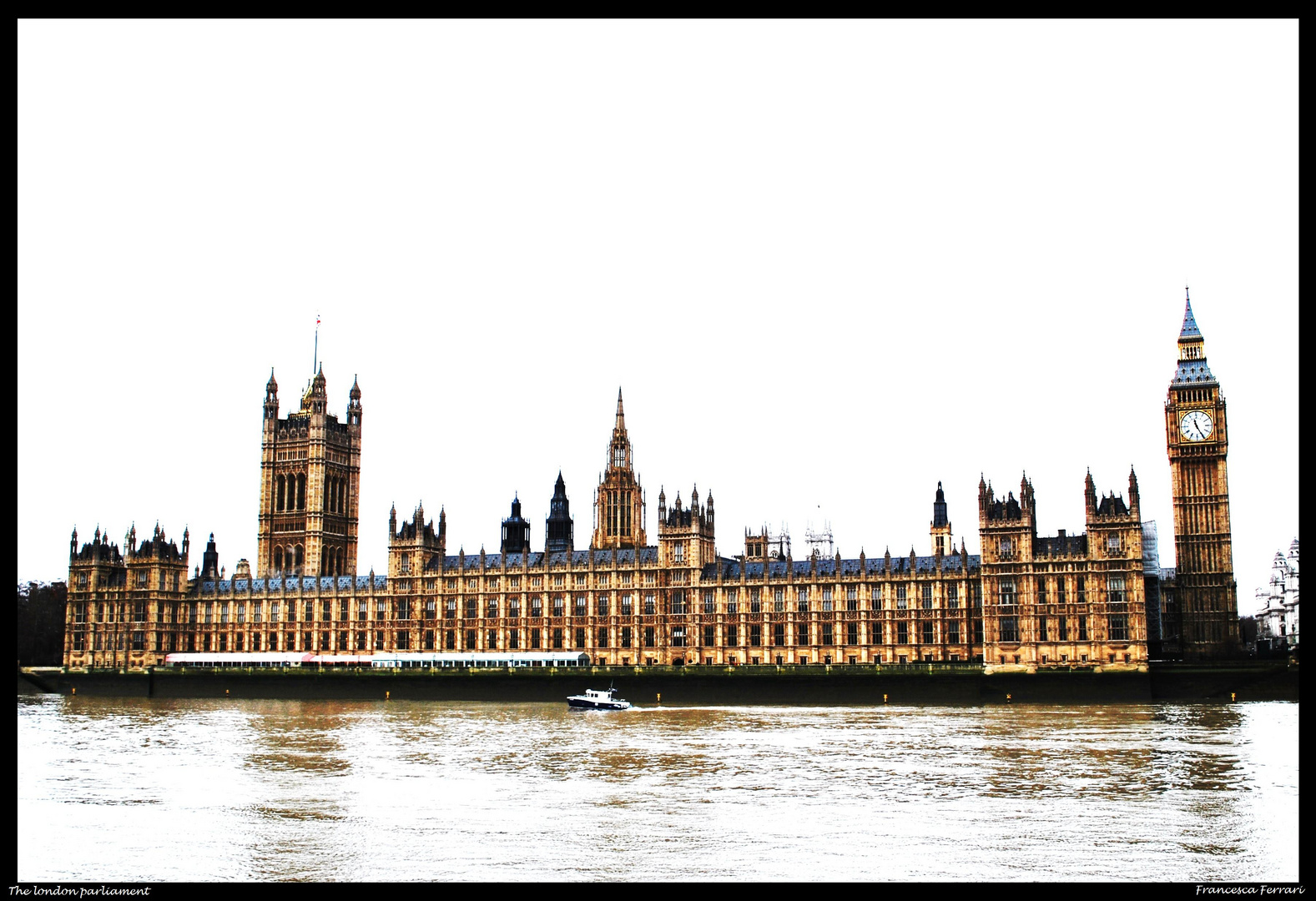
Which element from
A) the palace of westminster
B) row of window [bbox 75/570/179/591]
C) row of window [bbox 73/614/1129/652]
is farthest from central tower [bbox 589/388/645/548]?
row of window [bbox 75/570/179/591]

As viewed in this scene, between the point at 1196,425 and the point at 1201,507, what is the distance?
8482 mm

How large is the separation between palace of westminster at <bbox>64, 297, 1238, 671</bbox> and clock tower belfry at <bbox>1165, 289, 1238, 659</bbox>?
19 centimetres

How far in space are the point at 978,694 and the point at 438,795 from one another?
63.3m

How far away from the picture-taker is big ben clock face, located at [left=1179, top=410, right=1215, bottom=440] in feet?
425

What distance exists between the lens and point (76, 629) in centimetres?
14550

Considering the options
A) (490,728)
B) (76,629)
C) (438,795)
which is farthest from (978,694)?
(76,629)

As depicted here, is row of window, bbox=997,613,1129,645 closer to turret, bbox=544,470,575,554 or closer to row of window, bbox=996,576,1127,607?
row of window, bbox=996,576,1127,607

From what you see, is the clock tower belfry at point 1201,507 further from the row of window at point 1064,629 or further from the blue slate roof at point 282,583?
the blue slate roof at point 282,583

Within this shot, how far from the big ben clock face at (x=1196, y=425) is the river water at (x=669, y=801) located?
189ft

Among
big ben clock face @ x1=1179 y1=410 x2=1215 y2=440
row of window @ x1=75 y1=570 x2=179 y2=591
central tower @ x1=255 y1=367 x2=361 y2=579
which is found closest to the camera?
big ben clock face @ x1=1179 y1=410 x2=1215 y2=440

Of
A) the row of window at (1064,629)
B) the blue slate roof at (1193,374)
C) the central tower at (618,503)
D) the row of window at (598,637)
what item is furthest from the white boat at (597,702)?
the blue slate roof at (1193,374)

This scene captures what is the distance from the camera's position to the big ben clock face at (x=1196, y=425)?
12950 cm

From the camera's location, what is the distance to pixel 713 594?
12275 centimetres

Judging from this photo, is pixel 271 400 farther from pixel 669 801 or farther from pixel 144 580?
pixel 669 801
